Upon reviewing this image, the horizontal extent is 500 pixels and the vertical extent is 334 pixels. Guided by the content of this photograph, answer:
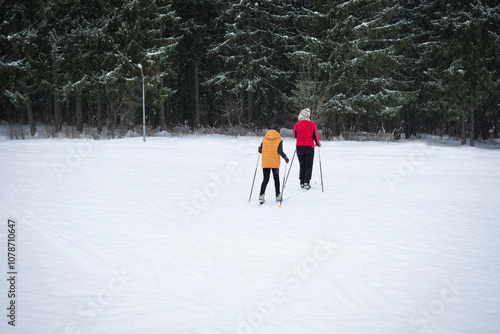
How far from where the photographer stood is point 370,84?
29.4 meters

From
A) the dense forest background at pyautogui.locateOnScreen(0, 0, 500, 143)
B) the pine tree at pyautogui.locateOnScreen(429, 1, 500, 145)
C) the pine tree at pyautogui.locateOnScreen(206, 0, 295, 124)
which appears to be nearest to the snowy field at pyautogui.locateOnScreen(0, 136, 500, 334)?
the dense forest background at pyautogui.locateOnScreen(0, 0, 500, 143)

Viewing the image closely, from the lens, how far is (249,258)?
480 centimetres

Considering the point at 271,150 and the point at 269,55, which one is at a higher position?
the point at 269,55

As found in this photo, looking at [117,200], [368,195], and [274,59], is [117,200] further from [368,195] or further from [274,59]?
[274,59]

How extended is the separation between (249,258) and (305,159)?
4909 mm

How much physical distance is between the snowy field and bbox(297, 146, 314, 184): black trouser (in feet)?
1.67

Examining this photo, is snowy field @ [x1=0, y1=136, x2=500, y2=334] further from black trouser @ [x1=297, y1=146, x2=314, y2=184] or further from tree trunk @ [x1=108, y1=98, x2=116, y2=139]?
tree trunk @ [x1=108, y1=98, x2=116, y2=139]

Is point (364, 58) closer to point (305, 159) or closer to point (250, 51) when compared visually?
point (250, 51)

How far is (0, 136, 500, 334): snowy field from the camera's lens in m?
3.41

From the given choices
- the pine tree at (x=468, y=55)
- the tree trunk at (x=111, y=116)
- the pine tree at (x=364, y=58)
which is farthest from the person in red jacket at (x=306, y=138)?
the tree trunk at (x=111, y=116)

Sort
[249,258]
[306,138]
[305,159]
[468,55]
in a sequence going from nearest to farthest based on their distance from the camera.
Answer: [249,258] < [306,138] < [305,159] < [468,55]

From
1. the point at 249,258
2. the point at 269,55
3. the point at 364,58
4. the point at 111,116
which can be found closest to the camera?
the point at 249,258

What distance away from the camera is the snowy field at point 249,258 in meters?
3.41

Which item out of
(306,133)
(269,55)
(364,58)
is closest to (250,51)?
(269,55)
